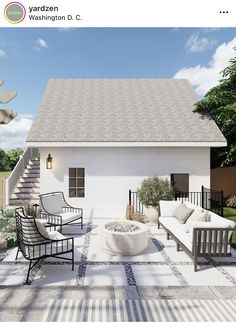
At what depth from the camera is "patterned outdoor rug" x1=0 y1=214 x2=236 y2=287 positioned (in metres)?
5.04

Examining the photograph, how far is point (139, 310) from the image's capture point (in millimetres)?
3973

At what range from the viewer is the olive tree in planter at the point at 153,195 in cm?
1016

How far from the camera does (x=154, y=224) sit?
1005 cm

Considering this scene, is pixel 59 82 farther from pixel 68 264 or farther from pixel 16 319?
pixel 16 319

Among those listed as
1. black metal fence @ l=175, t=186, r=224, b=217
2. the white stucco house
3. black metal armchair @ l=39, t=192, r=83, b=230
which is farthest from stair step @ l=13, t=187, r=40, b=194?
black metal fence @ l=175, t=186, r=224, b=217

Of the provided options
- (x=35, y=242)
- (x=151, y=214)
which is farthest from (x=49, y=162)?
(x=35, y=242)

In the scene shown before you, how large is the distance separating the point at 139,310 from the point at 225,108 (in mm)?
12210

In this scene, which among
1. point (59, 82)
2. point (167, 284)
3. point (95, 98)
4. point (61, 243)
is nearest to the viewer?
point (167, 284)

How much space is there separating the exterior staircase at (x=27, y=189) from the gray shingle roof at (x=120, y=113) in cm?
306

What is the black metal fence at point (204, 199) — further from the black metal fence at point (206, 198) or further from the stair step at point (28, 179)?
the stair step at point (28, 179)

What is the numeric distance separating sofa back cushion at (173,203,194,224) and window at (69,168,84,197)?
19.1ft

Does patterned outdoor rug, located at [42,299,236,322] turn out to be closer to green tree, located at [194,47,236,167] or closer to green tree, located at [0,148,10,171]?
green tree, located at [194,47,236,167]
